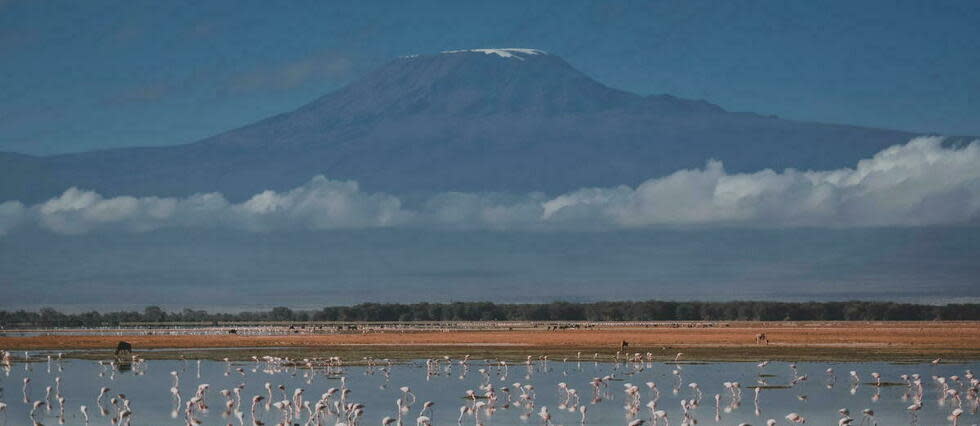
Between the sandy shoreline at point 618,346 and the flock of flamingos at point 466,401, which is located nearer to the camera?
the flock of flamingos at point 466,401

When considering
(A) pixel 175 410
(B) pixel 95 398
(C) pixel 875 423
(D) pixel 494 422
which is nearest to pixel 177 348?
(B) pixel 95 398

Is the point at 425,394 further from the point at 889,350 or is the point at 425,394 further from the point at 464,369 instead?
Answer: the point at 889,350

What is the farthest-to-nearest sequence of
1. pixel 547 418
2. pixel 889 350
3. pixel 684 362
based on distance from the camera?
pixel 889 350 → pixel 684 362 → pixel 547 418

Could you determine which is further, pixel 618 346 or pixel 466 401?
pixel 618 346

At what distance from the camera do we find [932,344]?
86.1 meters

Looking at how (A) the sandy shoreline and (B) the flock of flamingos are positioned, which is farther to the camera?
(A) the sandy shoreline

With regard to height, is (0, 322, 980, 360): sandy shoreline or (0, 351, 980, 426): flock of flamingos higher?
(0, 322, 980, 360): sandy shoreline

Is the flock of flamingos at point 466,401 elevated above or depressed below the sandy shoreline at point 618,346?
below

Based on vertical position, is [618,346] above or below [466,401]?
above

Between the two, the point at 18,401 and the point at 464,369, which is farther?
the point at 464,369

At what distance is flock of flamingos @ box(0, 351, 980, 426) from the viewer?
38031mm

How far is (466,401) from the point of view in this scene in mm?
44250

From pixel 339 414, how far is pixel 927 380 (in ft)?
80.8

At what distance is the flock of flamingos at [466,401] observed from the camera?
38031 millimetres
